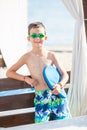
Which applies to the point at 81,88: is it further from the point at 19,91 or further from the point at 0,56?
the point at 0,56

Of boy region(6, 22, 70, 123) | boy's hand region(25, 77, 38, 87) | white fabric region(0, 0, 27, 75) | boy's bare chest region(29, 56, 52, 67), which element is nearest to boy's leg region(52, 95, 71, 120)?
boy region(6, 22, 70, 123)

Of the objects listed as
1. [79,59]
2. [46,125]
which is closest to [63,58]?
[79,59]

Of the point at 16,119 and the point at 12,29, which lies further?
the point at 16,119

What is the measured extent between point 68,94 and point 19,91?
0.53 meters

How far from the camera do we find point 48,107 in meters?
2.19

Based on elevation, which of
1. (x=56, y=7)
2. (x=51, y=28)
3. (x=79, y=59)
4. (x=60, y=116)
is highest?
(x=56, y=7)

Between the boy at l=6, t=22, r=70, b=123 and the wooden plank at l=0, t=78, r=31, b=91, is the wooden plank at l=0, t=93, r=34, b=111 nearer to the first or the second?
the wooden plank at l=0, t=78, r=31, b=91

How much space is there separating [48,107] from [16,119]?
1.96 ft

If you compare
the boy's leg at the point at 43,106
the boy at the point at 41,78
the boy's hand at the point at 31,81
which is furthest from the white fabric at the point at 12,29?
the boy's leg at the point at 43,106

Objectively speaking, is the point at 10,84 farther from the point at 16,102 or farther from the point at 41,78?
the point at 41,78

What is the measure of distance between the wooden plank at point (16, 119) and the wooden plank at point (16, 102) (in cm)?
10

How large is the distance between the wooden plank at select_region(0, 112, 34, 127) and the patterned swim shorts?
19.7 inches

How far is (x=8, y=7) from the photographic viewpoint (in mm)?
2518

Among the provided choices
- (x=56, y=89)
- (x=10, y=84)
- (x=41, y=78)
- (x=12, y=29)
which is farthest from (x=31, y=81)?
(x=12, y=29)
